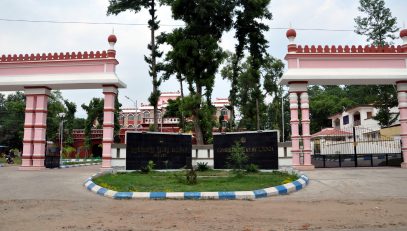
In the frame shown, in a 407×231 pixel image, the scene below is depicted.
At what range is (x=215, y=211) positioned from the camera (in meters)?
6.66

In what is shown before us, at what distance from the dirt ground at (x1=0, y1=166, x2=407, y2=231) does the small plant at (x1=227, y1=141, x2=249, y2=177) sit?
273 centimetres

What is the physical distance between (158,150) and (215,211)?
326 inches

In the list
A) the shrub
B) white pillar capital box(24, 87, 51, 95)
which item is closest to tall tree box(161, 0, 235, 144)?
white pillar capital box(24, 87, 51, 95)

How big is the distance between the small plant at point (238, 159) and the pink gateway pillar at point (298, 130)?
252 cm

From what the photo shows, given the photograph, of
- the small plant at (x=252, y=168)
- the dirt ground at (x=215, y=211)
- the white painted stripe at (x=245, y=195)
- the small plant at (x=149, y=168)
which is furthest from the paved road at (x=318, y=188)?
the small plant at (x=149, y=168)

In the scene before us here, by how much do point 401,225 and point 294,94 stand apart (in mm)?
10245

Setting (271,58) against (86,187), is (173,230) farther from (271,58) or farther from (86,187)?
(271,58)

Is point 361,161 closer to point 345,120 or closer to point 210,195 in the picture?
point 210,195

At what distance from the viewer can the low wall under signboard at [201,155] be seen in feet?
47.9

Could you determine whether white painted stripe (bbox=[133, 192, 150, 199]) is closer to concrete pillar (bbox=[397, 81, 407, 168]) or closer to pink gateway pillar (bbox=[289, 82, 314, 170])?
pink gateway pillar (bbox=[289, 82, 314, 170])

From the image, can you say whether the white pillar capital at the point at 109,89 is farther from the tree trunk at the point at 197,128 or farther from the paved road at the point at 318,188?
the paved road at the point at 318,188

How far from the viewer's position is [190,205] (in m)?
7.34

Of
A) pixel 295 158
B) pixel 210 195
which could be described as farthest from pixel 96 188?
pixel 295 158

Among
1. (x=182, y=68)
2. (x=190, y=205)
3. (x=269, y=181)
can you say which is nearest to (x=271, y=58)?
(x=182, y=68)
